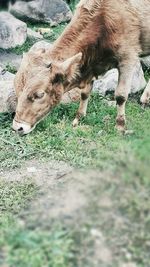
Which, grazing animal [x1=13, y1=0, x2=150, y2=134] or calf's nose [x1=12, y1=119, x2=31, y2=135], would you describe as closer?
grazing animal [x1=13, y1=0, x2=150, y2=134]

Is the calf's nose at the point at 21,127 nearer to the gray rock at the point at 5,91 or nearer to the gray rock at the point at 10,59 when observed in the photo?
the gray rock at the point at 5,91

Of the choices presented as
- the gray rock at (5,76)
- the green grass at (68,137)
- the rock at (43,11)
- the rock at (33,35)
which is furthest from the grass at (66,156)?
Answer: the rock at (43,11)

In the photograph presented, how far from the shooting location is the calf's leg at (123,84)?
930 cm

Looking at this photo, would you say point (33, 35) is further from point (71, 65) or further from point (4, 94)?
point (71, 65)

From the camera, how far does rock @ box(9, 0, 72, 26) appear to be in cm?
1611

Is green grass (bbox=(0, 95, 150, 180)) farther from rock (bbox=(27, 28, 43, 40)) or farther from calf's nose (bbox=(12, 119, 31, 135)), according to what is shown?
rock (bbox=(27, 28, 43, 40))

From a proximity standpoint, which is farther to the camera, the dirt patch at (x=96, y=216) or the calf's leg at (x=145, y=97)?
the calf's leg at (x=145, y=97)

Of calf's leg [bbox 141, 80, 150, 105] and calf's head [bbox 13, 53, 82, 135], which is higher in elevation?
calf's head [bbox 13, 53, 82, 135]

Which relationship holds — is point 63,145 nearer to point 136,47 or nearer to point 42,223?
point 136,47

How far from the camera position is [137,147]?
4492 mm

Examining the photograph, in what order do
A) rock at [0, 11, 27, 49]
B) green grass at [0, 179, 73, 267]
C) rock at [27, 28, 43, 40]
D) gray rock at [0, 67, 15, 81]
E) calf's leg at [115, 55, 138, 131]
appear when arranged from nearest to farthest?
1. green grass at [0, 179, 73, 267]
2. calf's leg at [115, 55, 138, 131]
3. gray rock at [0, 67, 15, 81]
4. rock at [0, 11, 27, 49]
5. rock at [27, 28, 43, 40]

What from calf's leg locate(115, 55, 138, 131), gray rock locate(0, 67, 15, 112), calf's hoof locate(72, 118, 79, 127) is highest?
calf's leg locate(115, 55, 138, 131)

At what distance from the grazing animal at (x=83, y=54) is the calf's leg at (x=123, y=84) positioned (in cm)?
2

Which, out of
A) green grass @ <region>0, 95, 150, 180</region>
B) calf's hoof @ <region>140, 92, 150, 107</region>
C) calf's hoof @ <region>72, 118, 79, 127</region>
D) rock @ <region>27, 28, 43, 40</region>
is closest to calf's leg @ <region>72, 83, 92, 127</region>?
calf's hoof @ <region>72, 118, 79, 127</region>
